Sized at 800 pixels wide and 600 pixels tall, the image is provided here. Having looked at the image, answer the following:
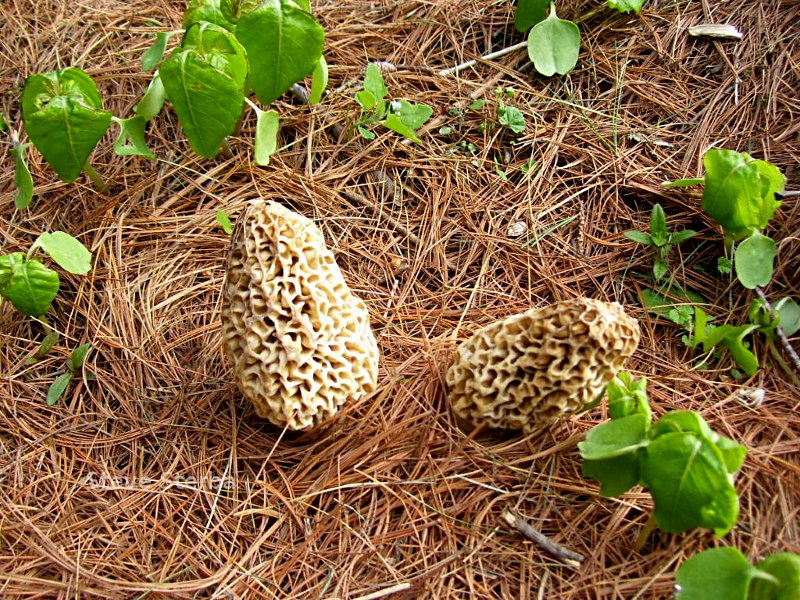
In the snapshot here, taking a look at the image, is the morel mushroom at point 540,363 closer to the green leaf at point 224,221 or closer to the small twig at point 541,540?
the small twig at point 541,540

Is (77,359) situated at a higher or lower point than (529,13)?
lower

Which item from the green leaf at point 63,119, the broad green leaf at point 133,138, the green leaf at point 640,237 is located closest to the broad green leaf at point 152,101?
the broad green leaf at point 133,138

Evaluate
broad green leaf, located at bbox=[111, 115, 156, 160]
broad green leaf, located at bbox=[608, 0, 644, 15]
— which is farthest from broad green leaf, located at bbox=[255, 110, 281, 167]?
broad green leaf, located at bbox=[608, 0, 644, 15]

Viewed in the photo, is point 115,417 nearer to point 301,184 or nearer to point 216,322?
point 216,322

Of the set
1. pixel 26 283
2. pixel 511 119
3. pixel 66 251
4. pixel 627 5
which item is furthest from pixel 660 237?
pixel 26 283

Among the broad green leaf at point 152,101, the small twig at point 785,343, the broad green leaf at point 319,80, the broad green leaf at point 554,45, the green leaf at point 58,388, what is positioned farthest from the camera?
the broad green leaf at point 554,45

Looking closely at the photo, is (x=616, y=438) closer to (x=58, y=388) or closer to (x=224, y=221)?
(x=224, y=221)
